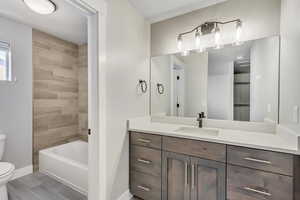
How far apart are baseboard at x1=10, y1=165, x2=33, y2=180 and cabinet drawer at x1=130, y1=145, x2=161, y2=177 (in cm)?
179

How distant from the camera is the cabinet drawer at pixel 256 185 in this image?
1010mm

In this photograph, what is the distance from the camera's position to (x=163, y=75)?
7.12ft

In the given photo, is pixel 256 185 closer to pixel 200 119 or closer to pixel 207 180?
pixel 207 180

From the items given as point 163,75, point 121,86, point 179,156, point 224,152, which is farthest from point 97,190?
point 163,75

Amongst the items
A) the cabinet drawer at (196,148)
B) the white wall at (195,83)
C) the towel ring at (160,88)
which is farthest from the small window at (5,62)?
the white wall at (195,83)

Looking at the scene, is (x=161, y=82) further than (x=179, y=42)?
Yes

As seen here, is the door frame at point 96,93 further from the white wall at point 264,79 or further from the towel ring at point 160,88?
the white wall at point 264,79

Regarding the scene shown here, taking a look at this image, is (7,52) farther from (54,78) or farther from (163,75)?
(163,75)

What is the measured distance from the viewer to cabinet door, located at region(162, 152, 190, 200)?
1.39 meters

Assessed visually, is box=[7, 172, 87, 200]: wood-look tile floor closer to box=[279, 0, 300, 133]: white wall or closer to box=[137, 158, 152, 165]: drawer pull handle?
box=[137, 158, 152, 165]: drawer pull handle

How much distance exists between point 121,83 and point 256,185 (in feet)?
5.03

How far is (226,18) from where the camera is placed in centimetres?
168

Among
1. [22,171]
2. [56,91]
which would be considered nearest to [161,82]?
[56,91]

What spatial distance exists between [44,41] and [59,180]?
2.29m
